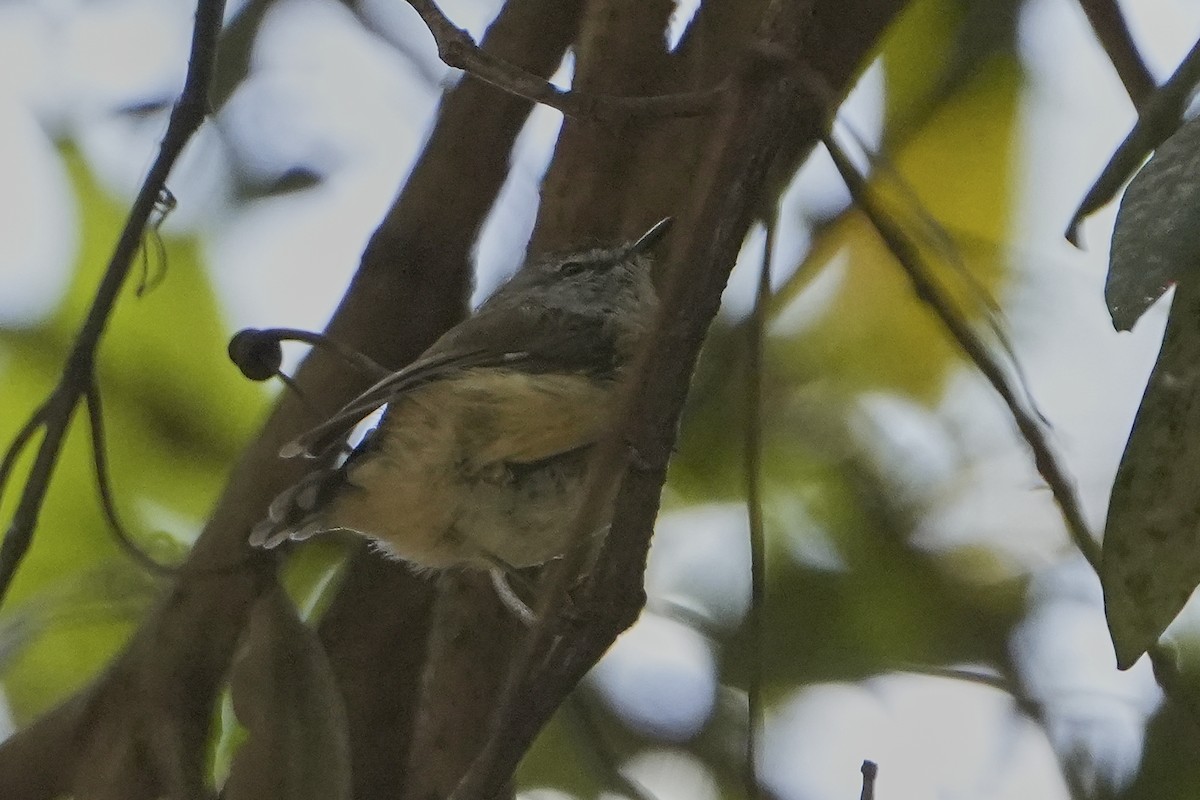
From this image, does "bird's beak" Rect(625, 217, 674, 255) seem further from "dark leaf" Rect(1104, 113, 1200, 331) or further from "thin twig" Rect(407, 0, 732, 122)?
"dark leaf" Rect(1104, 113, 1200, 331)

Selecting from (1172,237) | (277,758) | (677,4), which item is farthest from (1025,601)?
(1172,237)

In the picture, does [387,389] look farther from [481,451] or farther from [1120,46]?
[1120,46]

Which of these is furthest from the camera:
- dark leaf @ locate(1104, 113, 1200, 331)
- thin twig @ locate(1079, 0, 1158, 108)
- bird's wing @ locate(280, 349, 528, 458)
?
bird's wing @ locate(280, 349, 528, 458)

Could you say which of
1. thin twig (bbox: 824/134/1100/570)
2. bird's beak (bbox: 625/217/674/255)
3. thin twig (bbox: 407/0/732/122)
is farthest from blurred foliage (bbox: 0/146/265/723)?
thin twig (bbox: 824/134/1100/570)

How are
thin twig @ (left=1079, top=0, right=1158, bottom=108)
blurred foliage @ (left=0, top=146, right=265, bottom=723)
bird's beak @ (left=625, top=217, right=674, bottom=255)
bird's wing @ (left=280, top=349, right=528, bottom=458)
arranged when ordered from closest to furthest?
thin twig @ (left=1079, top=0, right=1158, bottom=108) → bird's wing @ (left=280, top=349, right=528, bottom=458) → bird's beak @ (left=625, top=217, right=674, bottom=255) → blurred foliage @ (left=0, top=146, right=265, bottom=723)

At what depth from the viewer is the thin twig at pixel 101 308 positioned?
3.82ft

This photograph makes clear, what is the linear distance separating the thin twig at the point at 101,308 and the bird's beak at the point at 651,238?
17.6 inches

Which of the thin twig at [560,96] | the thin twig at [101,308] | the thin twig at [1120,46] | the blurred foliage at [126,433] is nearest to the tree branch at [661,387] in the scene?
the thin twig at [560,96]

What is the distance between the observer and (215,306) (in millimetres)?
1794

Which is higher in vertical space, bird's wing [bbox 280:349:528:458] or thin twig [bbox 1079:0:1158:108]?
thin twig [bbox 1079:0:1158:108]

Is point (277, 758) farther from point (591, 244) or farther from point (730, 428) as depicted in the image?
point (730, 428)

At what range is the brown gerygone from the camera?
1295mm

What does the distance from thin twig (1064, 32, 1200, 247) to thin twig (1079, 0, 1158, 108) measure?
0.87 feet

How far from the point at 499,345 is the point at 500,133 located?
Result: 1.33ft
